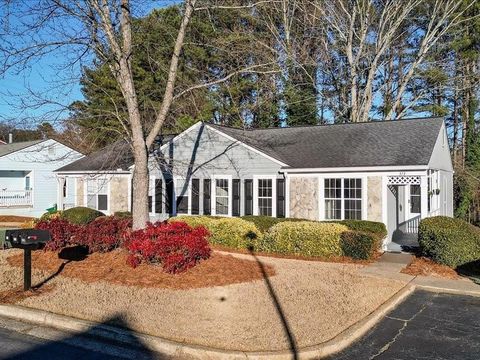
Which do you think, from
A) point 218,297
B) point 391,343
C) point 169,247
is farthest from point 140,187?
point 391,343

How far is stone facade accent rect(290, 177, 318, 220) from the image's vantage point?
1695 cm

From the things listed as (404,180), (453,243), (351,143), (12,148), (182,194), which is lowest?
(453,243)

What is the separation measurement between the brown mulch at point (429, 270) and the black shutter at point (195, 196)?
31.3ft

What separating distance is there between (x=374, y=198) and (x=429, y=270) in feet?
14.8

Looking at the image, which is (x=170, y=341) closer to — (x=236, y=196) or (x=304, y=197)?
(x=304, y=197)

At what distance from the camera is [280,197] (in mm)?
17703

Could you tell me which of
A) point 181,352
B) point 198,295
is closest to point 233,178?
point 198,295

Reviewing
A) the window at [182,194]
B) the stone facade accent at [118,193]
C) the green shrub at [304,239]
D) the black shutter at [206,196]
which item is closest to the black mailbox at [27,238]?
the green shrub at [304,239]

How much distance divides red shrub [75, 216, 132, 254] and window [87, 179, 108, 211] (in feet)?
34.1

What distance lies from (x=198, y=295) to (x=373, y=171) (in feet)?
30.3

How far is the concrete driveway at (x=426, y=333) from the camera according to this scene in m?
5.98

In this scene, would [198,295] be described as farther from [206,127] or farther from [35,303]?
[206,127]

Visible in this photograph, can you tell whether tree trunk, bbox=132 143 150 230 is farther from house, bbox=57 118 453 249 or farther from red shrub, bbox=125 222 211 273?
house, bbox=57 118 453 249

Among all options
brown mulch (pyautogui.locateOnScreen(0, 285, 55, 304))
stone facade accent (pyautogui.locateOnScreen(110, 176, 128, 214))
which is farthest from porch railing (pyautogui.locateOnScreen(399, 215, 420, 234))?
brown mulch (pyautogui.locateOnScreen(0, 285, 55, 304))
